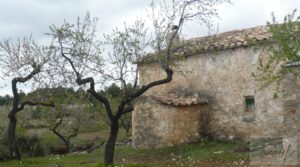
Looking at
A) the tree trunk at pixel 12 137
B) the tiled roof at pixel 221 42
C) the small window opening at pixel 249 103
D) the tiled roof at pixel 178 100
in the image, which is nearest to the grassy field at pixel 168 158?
the tree trunk at pixel 12 137

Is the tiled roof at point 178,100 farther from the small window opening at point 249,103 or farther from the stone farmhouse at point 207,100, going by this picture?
the small window opening at point 249,103

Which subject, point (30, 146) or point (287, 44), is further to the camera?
point (30, 146)

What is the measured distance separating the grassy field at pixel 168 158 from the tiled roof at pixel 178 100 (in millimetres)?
1959

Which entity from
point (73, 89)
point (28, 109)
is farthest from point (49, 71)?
point (28, 109)

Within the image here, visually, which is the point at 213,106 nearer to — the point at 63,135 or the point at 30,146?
the point at 30,146

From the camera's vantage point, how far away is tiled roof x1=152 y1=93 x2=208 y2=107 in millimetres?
23781

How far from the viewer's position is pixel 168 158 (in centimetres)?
2041

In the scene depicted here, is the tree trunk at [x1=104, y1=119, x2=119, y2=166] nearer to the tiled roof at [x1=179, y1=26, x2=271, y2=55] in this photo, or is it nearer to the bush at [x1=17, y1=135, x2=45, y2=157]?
Result: the tiled roof at [x1=179, y1=26, x2=271, y2=55]

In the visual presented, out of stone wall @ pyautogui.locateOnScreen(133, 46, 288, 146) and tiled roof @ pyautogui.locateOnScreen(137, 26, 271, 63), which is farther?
tiled roof @ pyautogui.locateOnScreen(137, 26, 271, 63)

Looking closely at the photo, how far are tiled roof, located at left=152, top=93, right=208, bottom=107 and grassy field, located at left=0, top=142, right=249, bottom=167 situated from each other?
1.96 m

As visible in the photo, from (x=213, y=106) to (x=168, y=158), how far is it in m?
4.92

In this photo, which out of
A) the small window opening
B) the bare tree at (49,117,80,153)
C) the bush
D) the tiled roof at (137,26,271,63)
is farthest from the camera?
the bare tree at (49,117,80,153)

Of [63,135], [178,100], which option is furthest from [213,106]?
[63,135]

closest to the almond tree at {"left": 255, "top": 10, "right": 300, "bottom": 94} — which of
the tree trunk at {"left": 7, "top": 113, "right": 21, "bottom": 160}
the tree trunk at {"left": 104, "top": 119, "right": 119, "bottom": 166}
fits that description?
the tree trunk at {"left": 104, "top": 119, "right": 119, "bottom": 166}
